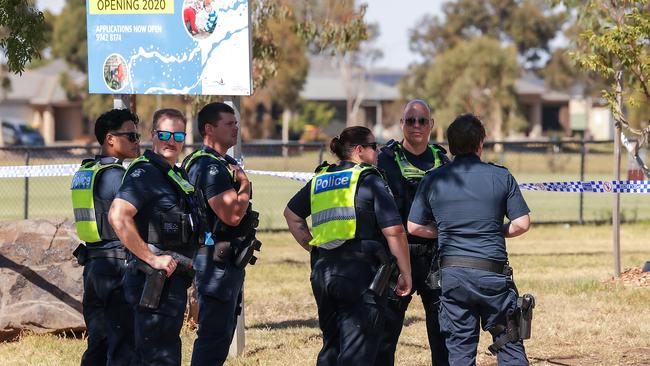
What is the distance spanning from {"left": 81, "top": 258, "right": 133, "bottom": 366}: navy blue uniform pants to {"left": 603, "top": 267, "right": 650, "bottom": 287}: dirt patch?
7431 millimetres

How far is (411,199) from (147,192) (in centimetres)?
205

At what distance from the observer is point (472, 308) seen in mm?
6395

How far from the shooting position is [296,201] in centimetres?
677

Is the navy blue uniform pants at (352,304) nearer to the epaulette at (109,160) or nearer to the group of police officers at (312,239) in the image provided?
the group of police officers at (312,239)

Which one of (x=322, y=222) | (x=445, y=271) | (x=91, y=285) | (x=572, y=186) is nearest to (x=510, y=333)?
(x=445, y=271)

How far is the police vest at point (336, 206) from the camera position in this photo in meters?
6.26

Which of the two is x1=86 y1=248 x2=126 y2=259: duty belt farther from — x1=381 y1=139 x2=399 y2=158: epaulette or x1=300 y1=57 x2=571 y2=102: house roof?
x1=300 y1=57 x2=571 y2=102: house roof

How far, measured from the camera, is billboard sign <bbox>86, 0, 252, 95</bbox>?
28.7 ft

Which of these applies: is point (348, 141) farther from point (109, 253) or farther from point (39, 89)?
point (39, 89)

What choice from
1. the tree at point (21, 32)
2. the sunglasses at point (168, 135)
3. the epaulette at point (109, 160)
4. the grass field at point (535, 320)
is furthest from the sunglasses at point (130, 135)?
the grass field at point (535, 320)

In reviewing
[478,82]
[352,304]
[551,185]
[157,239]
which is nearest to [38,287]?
[157,239]

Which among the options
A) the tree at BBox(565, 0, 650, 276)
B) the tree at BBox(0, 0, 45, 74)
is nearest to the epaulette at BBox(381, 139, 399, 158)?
the tree at BBox(0, 0, 45, 74)

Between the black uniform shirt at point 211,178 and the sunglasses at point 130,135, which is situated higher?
the sunglasses at point 130,135

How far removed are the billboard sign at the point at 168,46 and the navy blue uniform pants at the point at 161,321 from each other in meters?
2.89
